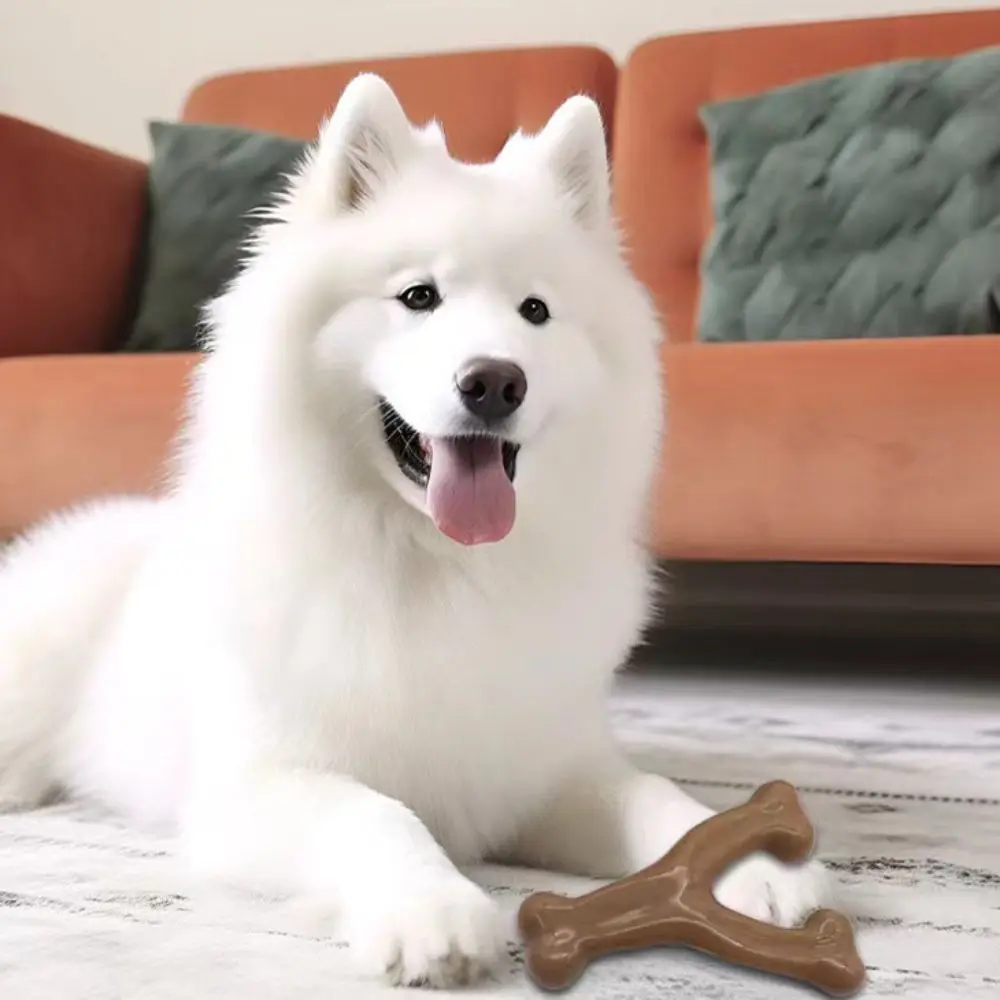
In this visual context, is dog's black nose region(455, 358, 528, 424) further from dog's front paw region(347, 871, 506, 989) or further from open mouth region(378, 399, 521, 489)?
dog's front paw region(347, 871, 506, 989)

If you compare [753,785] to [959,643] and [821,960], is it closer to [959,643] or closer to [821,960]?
[821,960]

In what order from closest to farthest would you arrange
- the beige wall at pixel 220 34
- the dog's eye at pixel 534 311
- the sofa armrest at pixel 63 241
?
the dog's eye at pixel 534 311
the sofa armrest at pixel 63 241
the beige wall at pixel 220 34

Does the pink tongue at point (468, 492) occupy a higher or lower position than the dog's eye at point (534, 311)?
lower

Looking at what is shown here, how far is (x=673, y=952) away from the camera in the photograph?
1082mm

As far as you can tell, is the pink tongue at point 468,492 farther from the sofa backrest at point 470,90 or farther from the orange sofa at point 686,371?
the sofa backrest at point 470,90

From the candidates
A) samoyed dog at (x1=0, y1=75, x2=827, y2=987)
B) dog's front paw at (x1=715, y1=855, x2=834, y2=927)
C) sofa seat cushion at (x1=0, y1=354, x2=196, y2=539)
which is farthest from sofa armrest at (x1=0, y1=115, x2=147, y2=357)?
dog's front paw at (x1=715, y1=855, x2=834, y2=927)

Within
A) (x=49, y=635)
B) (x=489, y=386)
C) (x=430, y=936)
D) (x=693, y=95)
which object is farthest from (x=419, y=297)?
(x=693, y=95)

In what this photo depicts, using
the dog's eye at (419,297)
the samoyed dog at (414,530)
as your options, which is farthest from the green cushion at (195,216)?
the dog's eye at (419,297)

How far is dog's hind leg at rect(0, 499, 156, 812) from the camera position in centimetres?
169

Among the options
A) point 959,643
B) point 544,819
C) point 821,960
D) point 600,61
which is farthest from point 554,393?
point 600,61

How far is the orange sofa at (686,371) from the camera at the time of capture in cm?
203

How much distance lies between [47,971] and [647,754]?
1074mm

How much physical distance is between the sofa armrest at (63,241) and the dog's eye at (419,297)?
5.63 ft

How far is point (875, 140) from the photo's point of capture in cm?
261
